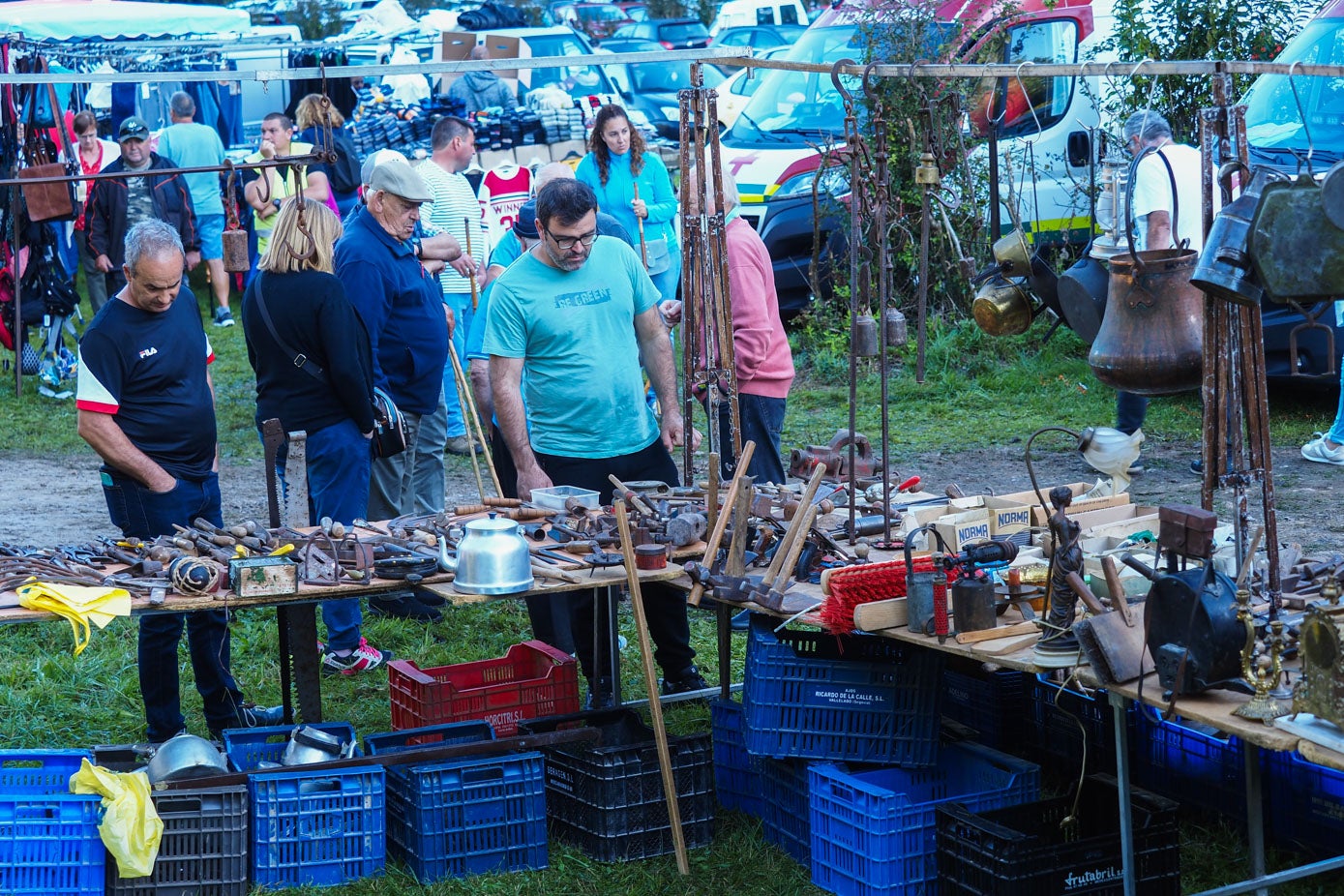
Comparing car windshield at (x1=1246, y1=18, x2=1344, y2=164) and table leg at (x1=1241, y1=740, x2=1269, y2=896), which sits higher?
car windshield at (x1=1246, y1=18, x2=1344, y2=164)

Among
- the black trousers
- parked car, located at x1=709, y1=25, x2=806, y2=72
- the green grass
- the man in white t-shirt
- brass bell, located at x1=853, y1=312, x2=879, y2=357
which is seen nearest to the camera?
the green grass

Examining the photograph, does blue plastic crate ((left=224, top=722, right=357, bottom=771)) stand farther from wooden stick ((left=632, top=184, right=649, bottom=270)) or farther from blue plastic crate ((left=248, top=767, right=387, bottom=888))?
wooden stick ((left=632, top=184, right=649, bottom=270))

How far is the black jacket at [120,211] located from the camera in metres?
12.0

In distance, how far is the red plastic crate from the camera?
16.8 feet

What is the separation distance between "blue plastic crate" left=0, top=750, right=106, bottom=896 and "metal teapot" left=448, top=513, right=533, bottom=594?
3.91 feet

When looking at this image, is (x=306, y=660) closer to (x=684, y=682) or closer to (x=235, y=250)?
(x=235, y=250)

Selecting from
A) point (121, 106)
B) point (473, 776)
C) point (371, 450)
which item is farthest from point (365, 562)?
point (121, 106)

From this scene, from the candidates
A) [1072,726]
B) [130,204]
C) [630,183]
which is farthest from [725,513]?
[130,204]

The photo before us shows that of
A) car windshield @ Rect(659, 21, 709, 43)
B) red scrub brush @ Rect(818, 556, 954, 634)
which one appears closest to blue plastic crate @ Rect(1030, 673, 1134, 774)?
red scrub brush @ Rect(818, 556, 954, 634)

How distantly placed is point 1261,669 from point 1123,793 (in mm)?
592

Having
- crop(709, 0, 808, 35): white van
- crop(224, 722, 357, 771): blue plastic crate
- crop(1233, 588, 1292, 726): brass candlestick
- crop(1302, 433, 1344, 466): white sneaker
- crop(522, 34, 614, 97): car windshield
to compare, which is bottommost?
crop(224, 722, 357, 771): blue plastic crate

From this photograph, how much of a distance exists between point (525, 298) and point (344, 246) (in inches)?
43.2

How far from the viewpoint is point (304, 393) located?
577cm

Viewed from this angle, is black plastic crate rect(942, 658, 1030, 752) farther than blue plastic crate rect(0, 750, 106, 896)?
Yes
